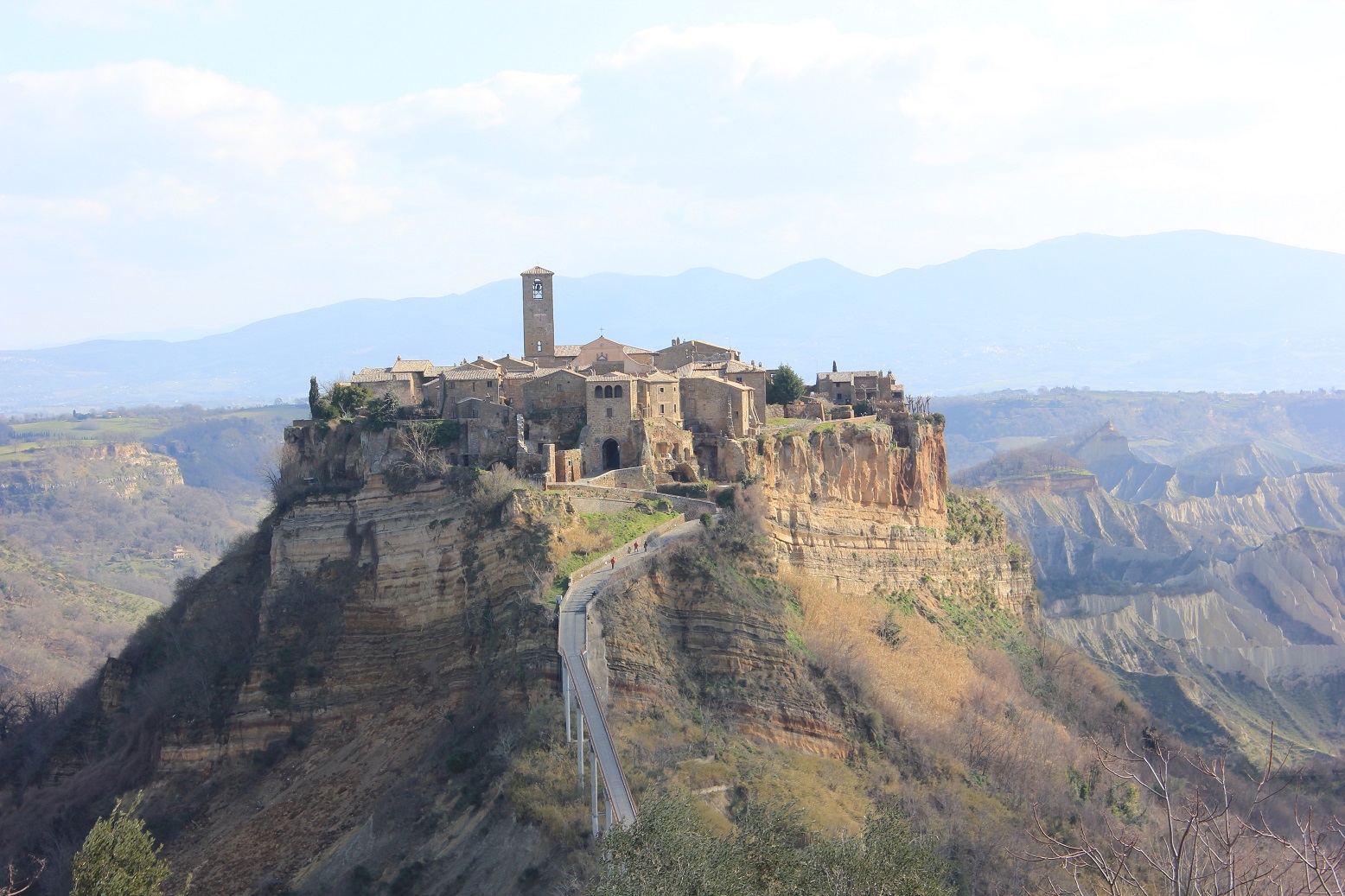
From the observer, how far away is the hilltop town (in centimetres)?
5112

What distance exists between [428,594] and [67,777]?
19161 mm

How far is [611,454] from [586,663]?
47.2 feet

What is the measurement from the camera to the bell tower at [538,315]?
62.6 m

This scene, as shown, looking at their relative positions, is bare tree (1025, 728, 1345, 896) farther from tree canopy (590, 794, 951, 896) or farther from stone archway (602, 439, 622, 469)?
stone archway (602, 439, 622, 469)

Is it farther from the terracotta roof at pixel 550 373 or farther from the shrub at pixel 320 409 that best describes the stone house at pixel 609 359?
the shrub at pixel 320 409

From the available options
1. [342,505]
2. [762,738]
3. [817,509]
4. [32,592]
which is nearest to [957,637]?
[817,509]

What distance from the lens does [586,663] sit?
38.8 m

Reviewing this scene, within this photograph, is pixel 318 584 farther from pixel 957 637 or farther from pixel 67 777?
pixel 957 637

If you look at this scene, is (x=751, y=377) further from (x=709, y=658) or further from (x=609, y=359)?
(x=709, y=658)

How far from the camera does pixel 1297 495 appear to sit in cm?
16625

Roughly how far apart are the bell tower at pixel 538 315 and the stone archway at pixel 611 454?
11.6 m

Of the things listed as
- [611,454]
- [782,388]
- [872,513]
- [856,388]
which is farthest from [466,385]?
[856,388]

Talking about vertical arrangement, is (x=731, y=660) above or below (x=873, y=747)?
above

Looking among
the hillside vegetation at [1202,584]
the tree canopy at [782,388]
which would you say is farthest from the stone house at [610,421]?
the hillside vegetation at [1202,584]
